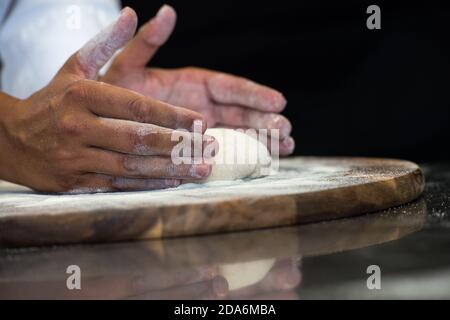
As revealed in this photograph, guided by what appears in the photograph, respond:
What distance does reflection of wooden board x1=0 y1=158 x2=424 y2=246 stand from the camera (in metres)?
0.92

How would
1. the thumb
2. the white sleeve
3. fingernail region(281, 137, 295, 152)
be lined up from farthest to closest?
1. the white sleeve
2. fingernail region(281, 137, 295, 152)
3. the thumb

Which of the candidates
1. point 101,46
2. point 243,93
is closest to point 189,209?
point 101,46

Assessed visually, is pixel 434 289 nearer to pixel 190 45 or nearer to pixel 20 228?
pixel 20 228

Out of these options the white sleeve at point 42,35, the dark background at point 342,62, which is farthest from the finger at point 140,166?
the dark background at point 342,62

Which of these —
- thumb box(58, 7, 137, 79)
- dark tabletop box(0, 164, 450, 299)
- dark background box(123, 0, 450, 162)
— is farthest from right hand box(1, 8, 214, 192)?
dark background box(123, 0, 450, 162)

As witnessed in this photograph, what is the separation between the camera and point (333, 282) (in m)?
0.67

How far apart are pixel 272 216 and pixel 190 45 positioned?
5.25 feet

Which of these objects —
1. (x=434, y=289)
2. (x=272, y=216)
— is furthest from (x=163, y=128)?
(x=434, y=289)

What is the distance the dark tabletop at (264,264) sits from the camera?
67 cm

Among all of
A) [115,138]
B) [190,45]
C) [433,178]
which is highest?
[190,45]

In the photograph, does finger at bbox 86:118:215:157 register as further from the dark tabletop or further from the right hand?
the dark tabletop

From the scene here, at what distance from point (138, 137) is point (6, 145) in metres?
0.33

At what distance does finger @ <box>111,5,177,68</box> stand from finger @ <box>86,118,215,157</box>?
648 millimetres

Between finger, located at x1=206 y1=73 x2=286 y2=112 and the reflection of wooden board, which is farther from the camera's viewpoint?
finger, located at x1=206 y1=73 x2=286 y2=112
